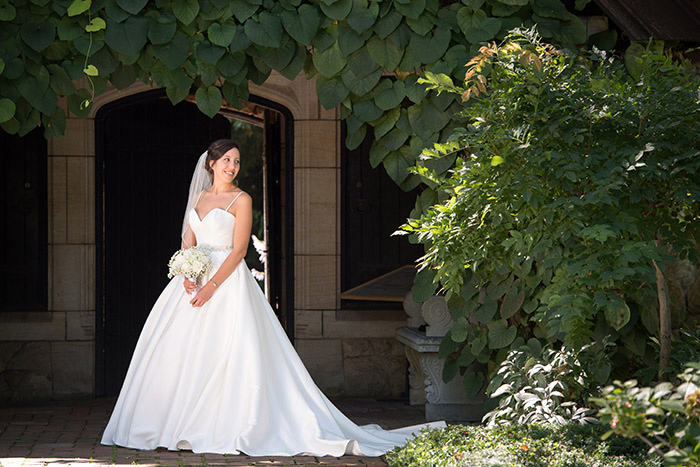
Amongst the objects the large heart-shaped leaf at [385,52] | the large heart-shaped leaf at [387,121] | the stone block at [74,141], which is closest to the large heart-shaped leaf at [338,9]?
the large heart-shaped leaf at [385,52]

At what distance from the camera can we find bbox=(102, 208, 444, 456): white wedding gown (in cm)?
504

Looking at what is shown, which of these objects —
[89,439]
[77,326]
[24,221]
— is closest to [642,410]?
[89,439]

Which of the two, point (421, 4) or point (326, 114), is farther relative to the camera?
point (326, 114)

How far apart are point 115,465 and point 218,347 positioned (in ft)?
3.09

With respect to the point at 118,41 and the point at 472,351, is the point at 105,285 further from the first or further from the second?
the point at 472,351

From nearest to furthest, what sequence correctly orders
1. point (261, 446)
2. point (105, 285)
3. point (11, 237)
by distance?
point (261, 446), point (11, 237), point (105, 285)

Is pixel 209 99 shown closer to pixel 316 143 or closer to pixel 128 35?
pixel 128 35

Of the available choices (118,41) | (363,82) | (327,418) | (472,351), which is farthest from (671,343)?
(118,41)

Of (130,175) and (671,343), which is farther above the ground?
(130,175)

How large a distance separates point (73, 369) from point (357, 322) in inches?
95.6

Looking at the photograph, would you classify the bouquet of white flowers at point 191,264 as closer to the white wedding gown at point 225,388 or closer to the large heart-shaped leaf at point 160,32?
the white wedding gown at point 225,388

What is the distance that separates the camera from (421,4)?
525 cm

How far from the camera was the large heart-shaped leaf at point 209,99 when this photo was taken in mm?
5445

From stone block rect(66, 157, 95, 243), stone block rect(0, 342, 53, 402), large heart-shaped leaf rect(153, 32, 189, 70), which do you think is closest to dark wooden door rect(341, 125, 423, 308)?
stone block rect(66, 157, 95, 243)
